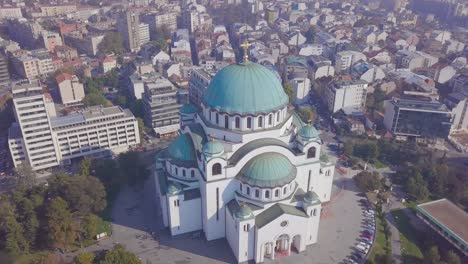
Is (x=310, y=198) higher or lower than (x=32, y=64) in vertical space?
lower

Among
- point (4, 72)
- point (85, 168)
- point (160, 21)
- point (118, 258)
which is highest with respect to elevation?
point (160, 21)

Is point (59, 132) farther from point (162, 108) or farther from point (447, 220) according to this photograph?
point (447, 220)

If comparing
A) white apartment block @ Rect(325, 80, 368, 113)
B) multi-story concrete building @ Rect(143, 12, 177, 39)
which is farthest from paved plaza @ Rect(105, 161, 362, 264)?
multi-story concrete building @ Rect(143, 12, 177, 39)

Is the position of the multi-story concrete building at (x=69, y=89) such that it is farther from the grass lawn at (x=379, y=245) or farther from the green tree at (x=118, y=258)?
the grass lawn at (x=379, y=245)

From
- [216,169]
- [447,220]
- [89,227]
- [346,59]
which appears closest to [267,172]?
[216,169]

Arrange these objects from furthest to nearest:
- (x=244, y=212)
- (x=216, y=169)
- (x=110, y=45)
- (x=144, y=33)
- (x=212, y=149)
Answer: (x=144, y=33)
(x=110, y=45)
(x=216, y=169)
(x=212, y=149)
(x=244, y=212)

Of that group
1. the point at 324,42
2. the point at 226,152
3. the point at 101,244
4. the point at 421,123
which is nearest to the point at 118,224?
the point at 101,244

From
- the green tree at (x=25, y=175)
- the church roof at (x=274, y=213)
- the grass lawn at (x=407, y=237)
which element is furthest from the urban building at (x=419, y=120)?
the green tree at (x=25, y=175)
